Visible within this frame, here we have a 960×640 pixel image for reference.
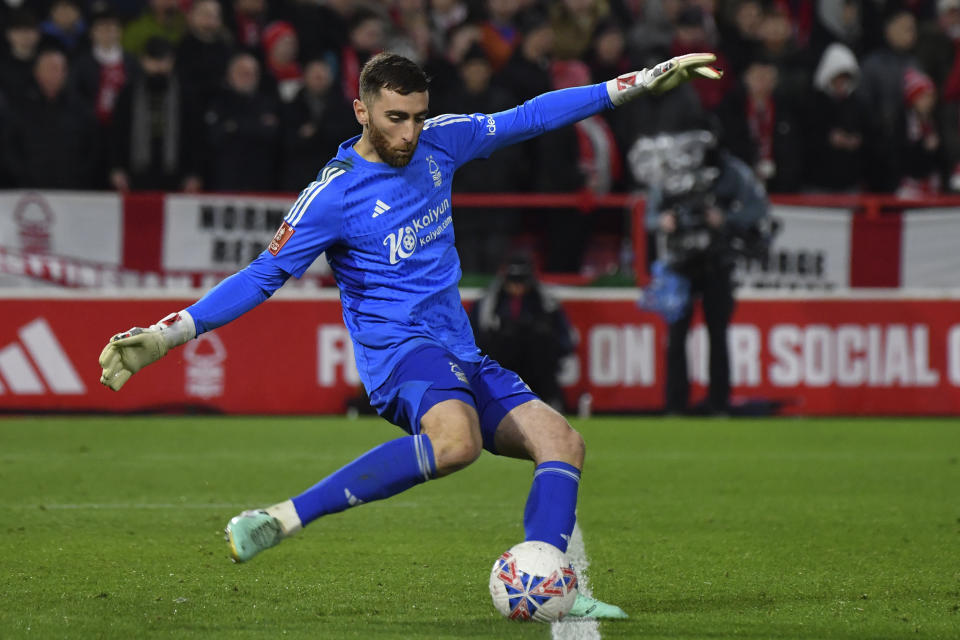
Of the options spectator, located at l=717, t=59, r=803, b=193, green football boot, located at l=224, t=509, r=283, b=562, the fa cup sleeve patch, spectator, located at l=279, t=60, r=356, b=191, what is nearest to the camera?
green football boot, located at l=224, t=509, r=283, b=562

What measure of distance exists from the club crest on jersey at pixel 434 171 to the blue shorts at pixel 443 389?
24.4 inches

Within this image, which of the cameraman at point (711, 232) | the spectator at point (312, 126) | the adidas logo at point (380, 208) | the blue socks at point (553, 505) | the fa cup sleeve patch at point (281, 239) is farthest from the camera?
the spectator at point (312, 126)

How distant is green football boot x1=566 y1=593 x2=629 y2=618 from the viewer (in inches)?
206

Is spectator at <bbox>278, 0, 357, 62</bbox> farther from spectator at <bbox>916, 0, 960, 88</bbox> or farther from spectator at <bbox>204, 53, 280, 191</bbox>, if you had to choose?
spectator at <bbox>916, 0, 960, 88</bbox>

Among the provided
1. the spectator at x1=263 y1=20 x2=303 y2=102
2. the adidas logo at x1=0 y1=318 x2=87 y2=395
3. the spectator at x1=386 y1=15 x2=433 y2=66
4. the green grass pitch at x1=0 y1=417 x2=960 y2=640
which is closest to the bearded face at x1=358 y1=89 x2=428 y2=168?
the green grass pitch at x1=0 y1=417 x2=960 y2=640

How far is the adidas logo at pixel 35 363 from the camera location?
41.5 feet

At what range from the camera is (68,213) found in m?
12.8

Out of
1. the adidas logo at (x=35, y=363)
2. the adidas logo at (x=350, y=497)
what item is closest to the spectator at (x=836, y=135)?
the adidas logo at (x=35, y=363)

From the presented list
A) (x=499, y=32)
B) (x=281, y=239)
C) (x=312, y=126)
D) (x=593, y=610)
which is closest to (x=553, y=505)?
(x=593, y=610)

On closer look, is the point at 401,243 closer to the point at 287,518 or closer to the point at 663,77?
the point at 287,518

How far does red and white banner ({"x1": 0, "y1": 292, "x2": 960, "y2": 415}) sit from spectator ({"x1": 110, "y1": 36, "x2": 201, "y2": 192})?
1.43 meters

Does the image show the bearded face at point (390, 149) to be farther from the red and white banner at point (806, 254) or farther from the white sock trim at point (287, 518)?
the red and white banner at point (806, 254)

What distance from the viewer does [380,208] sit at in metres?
5.33

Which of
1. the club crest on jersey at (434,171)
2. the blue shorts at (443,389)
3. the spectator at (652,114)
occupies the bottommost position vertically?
the blue shorts at (443,389)
